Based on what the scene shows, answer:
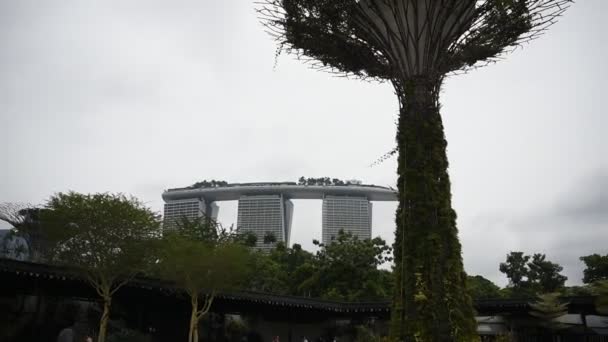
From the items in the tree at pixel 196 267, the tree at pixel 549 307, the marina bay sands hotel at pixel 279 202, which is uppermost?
the marina bay sands hotel at pixel 279 202

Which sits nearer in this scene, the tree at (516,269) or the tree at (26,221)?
the tree at (26,221)

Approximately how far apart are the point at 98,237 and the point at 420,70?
672 inches

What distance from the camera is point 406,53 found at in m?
12.6

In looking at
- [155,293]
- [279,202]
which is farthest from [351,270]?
[279,202]

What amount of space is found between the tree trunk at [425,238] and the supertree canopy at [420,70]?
21mm

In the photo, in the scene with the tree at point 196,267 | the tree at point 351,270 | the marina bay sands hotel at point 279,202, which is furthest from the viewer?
the marina bay sands hotel at point 279,202

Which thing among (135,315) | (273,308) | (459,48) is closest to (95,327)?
(135,315)

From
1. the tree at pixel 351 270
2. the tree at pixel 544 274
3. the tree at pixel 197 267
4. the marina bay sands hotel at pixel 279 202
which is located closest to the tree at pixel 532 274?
the tree at pixel 544 274

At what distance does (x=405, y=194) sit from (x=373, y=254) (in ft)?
108

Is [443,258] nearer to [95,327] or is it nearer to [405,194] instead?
[405,194]

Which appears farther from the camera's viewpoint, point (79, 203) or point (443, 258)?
point (79, 203)

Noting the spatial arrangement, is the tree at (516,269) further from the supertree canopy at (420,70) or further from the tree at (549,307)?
the supertree canopy at (420,70)

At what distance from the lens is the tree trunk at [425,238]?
33.5ft

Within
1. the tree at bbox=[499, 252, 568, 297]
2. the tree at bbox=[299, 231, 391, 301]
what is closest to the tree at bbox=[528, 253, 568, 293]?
the tree at bbox=[499, 252, 568, 297]
